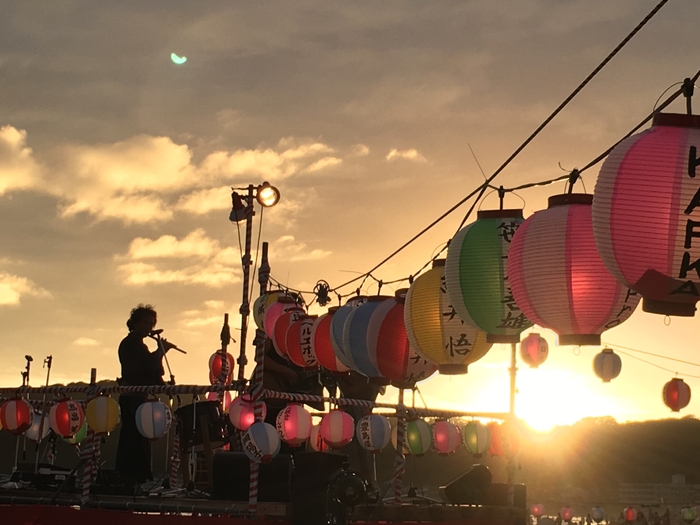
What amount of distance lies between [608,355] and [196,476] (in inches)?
498

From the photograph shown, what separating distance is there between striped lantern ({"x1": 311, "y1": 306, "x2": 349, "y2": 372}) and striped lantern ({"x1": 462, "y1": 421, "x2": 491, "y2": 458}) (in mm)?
6231

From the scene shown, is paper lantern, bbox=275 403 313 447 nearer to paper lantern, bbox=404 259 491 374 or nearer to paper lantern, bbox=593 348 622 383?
paper lantern, bbox=404 259 491 374

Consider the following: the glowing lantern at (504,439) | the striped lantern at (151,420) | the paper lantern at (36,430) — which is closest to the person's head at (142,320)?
the striped lantern at (151,420)

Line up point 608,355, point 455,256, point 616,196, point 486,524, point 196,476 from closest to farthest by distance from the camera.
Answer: point 616,196, point 455,256, point 486,524, point 196,476, point 608,355

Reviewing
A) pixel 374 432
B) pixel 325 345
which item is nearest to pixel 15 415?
pixel 374 432

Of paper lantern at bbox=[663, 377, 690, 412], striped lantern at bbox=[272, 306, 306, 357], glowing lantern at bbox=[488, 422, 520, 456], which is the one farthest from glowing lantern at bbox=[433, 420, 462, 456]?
paper lantern at bbox=[663, 377, 690, 412]

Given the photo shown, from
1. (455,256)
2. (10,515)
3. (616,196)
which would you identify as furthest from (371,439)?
(616,196)

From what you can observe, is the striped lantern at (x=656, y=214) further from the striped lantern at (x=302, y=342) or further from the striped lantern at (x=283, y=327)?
the striped lantern at (x=283, y=327)

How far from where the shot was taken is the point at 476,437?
1747 centimetres

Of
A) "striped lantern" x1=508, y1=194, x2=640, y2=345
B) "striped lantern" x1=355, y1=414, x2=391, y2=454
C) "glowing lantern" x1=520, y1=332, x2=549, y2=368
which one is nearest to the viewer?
"striped lantern" x1=508, y1=194, x2=640, y2=345

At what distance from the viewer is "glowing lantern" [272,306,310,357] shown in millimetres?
13867

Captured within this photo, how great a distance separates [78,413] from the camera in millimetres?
13961

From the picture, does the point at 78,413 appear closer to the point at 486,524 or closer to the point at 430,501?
the point at 430,501

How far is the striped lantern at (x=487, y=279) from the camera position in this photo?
7047 mm
